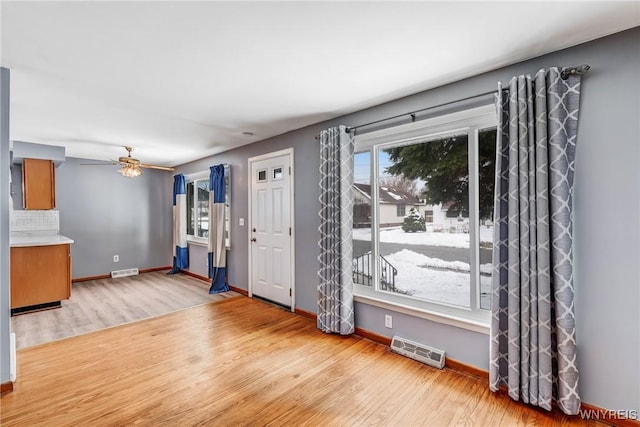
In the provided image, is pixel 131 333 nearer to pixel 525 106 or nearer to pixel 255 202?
pixel 255 202

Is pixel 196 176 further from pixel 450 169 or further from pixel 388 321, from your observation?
pixel 450 169

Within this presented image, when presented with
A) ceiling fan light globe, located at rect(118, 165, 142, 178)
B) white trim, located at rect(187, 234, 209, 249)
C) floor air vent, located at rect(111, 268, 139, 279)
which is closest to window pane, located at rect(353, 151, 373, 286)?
white trim, located at rect(187, 234, 209, 249)

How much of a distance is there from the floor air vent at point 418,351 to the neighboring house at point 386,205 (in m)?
1.08

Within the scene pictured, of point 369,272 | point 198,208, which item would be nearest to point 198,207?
point 198,208

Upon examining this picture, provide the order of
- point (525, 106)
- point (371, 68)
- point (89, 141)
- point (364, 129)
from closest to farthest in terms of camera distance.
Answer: point (525, 106) < point (371, 68) < point (364, 129) < point (89, 141)

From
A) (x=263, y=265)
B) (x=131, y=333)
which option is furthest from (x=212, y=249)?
(x=131, y=333)

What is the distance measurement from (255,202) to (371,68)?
2656 millimetres

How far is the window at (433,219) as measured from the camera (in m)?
2.30

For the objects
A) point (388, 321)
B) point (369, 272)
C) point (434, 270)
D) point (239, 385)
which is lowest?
point (239, 385)

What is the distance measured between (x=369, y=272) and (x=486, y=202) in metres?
1.32

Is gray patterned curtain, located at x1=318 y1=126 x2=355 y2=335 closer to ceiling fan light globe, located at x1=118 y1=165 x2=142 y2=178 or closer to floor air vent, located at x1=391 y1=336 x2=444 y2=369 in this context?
floor air vent, located at x1=391 y1=336 x2=444 y2=369

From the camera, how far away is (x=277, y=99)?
268cm

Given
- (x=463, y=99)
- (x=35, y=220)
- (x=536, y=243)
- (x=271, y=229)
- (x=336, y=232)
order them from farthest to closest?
(x=35, y=220), (x=271, y=229), (x=336, y=232), (x=463, y=99), (x=536, y=243)

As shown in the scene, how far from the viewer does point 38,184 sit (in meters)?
4.18
